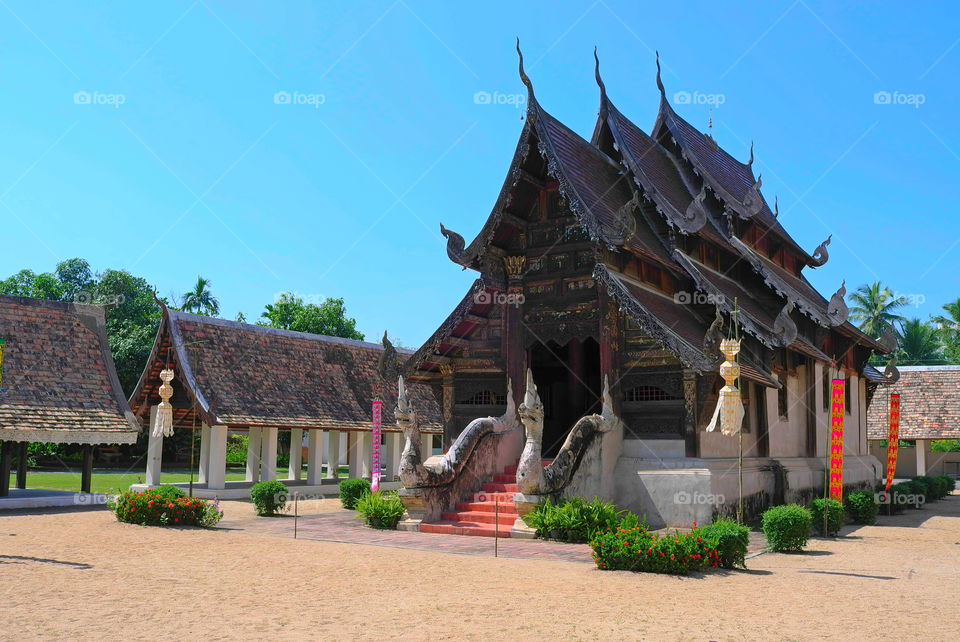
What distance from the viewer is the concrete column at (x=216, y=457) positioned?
22241mm

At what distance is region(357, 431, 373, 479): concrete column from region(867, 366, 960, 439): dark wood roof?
18.0 meters

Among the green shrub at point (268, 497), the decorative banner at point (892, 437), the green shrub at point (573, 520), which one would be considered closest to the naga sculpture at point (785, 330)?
the green shrub at point (573, 520)

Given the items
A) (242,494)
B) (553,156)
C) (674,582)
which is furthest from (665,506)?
(242,494)

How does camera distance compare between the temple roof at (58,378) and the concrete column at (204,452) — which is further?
the concrete column at (204,452)

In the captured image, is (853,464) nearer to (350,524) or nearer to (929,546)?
(929,546)

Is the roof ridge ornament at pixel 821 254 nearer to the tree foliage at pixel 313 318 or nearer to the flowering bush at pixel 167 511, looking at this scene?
the flowering bush at pixel 167 511

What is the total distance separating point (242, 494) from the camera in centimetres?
2303

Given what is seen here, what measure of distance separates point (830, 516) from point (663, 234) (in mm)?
6362

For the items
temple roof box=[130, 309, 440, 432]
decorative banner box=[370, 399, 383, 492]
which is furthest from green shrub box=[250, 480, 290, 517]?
temple roof box=[130, 309, 440, 432]

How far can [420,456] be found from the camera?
14.3m

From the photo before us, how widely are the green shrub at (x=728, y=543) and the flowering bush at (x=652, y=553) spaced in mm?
72

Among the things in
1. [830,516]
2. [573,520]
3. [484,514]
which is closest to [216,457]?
[484,514]

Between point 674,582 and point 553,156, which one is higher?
point 553,156

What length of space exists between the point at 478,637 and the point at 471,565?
12.3 ft
